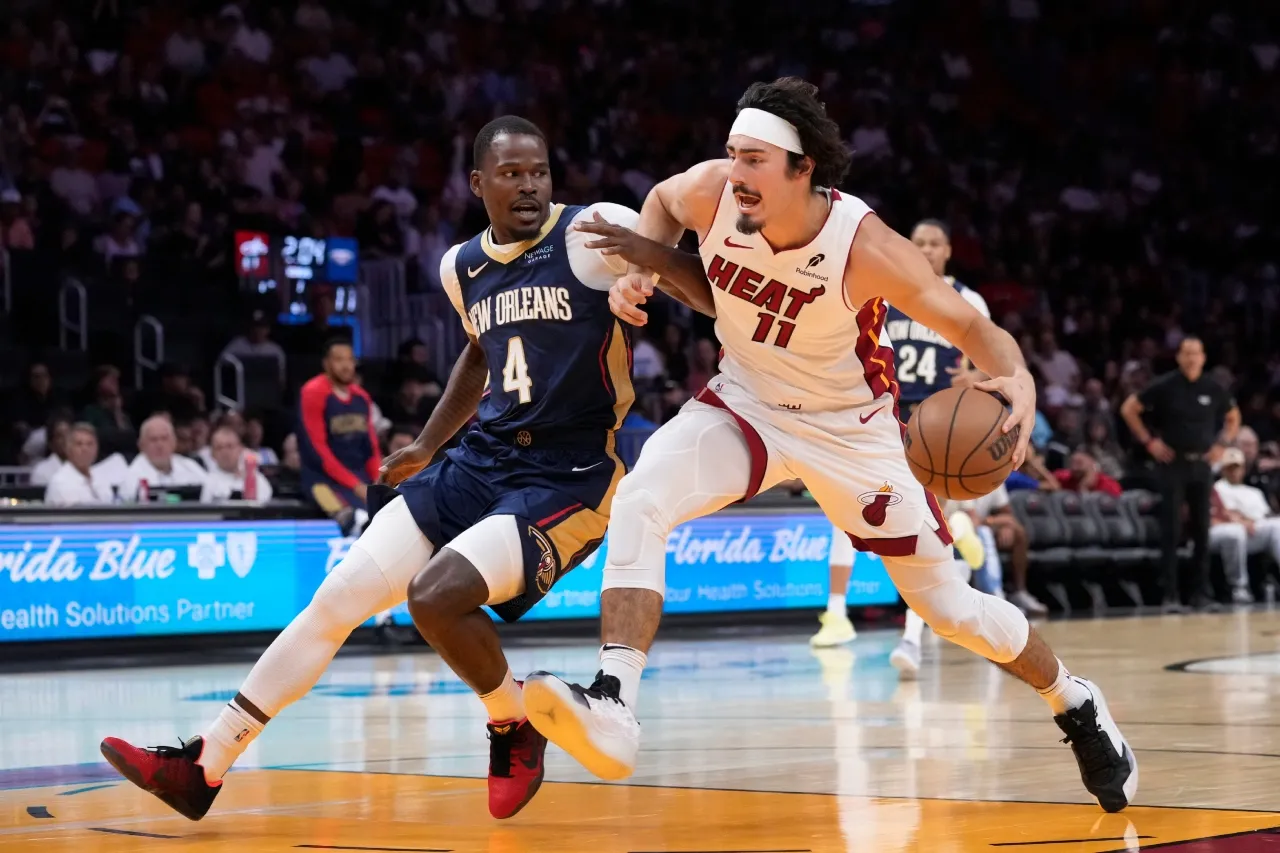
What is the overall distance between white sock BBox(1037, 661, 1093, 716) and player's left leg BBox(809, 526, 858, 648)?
17.3ft

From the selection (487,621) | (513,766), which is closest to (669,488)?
(487,621)


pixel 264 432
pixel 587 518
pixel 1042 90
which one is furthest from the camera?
pixel 1042 90

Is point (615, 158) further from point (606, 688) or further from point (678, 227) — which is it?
point (606, 688)

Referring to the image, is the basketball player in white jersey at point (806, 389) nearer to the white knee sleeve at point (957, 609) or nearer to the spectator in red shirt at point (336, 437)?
the white knee sleeve at point (957, 609)

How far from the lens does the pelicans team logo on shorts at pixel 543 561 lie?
16.3 feet

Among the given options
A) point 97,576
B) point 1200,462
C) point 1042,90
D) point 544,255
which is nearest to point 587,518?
point 544,255

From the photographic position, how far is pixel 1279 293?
23922mm

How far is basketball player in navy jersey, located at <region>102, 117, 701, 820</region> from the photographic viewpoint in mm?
4836

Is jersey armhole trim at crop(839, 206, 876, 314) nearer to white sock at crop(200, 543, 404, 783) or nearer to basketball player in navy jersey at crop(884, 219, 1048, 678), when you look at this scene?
white sock at crop(200, 543, 404, 783)

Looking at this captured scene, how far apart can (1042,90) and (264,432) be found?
15387mm

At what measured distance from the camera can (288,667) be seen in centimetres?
491

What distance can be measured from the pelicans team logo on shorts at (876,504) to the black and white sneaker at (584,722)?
0.96 metres

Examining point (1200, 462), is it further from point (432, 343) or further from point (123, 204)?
point (123, 204)

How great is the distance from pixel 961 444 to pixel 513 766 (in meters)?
1.49
